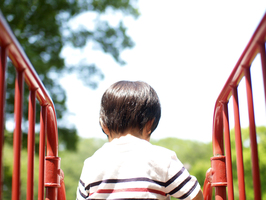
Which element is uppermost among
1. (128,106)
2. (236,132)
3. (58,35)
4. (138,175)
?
(58,35)

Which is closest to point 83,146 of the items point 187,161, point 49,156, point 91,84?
point 187,161

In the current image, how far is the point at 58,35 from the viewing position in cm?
773

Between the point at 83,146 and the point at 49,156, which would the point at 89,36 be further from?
the point at 83,146

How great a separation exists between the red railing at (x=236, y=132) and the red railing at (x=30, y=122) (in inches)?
21.5

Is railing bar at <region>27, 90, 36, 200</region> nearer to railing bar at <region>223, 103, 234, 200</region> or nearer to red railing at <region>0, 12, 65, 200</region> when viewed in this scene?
red railing at <region>0, 12, 65, 200</region>

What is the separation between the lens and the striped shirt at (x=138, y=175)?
0.90 m

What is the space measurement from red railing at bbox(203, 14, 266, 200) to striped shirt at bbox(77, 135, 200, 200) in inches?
6.2

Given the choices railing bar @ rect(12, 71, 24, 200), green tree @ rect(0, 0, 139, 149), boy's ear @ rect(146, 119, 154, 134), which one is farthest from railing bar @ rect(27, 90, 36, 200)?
green tree @ rect(0, 0, 139, 149)

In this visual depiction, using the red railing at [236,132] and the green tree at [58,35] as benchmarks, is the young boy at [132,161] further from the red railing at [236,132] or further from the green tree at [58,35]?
the green tree at [58,35]

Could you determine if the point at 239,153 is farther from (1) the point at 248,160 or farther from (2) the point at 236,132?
(1) the point at 248,160

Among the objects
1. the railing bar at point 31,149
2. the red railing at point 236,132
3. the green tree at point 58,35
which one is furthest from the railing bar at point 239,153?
the green tree at point 58,35

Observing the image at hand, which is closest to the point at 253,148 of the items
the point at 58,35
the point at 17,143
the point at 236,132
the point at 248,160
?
the point at 236,132

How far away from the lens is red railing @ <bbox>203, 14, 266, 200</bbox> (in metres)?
0.70

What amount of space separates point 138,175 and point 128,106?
0.23 meters
